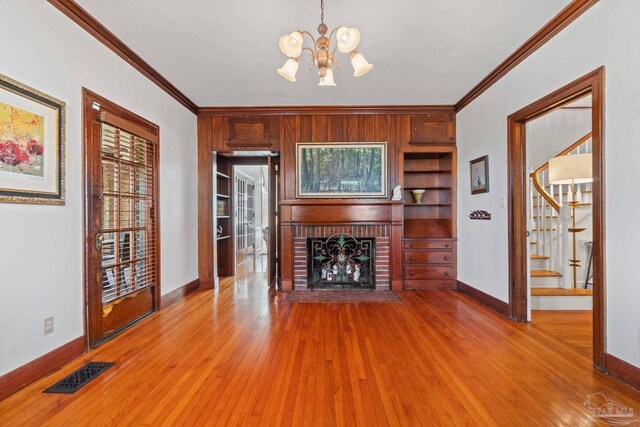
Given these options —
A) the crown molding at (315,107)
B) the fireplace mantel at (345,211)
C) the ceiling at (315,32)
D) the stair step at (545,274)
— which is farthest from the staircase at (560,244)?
the ceiling at (315,32)

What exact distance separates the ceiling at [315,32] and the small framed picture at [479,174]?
3.12ft

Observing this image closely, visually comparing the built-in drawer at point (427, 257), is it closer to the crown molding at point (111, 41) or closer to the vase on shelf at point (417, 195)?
the vase on shelf at point (417, 195)

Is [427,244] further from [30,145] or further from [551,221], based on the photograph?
[30,145]

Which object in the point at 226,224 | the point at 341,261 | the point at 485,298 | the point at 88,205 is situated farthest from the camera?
the point at 226,224

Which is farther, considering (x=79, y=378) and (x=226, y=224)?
(x=226, y=224)

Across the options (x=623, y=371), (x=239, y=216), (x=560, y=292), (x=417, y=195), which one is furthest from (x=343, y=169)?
(x=623, y=371)

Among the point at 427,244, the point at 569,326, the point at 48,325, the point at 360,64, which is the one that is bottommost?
the point at 569,326

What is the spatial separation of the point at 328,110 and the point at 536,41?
2.45 m

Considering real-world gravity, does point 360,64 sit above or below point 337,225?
above

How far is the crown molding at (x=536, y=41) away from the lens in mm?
2195

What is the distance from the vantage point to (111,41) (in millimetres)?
2607

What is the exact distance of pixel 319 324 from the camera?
2.94 m

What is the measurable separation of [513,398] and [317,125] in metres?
3.71

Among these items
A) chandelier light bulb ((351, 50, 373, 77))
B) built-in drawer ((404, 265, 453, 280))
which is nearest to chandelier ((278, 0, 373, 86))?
chandelier light bulb ((351, 50, 373, 77))
